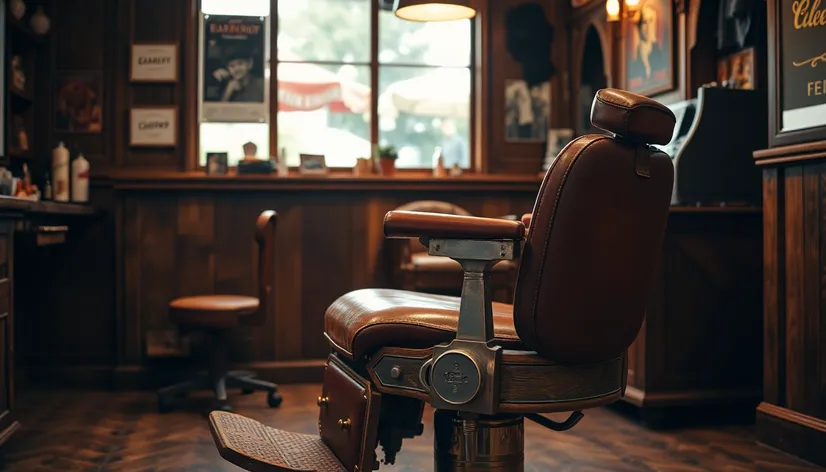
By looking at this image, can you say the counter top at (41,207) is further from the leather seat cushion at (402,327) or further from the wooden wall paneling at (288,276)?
the leather seat cushion at (402,327)

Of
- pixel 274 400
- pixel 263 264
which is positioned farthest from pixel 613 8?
pixel 274 400

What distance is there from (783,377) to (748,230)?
0.70 meters

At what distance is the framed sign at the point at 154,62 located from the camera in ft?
14.7

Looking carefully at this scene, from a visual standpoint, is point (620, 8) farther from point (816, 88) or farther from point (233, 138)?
point (233, 138)

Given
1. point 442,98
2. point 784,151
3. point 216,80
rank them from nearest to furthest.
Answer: point 784,151
point 216,80
point 442,98

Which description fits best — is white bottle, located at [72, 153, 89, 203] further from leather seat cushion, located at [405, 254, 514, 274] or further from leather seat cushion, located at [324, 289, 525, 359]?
leather seat cushion, located at [324, 289, 525, 359]

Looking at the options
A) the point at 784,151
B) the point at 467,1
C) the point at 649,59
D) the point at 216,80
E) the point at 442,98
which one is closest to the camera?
the point at 784,151

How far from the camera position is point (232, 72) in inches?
183

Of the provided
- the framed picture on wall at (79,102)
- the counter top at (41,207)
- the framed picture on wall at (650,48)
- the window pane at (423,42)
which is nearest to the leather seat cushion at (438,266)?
the framed picture on wall at (650,48)

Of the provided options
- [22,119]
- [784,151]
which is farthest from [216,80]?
[784,151]

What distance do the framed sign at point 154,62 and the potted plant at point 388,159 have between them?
47.5 inches

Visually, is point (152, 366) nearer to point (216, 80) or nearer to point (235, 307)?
point (235, 307)

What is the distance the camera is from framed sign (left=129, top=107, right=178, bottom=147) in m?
4.48

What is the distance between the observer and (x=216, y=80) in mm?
4633
